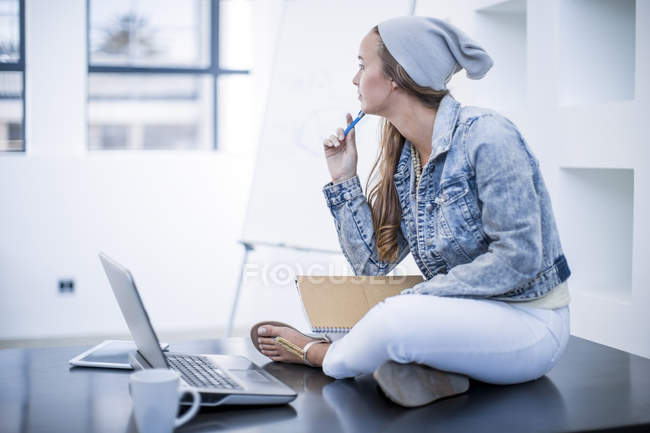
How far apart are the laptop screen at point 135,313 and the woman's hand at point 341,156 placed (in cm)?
55

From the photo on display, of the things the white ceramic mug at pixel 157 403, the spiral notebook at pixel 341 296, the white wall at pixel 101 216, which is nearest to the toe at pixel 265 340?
the spiral notebook at pixel 341 296

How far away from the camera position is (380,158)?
5.40 feet

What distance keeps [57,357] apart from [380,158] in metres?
0.84

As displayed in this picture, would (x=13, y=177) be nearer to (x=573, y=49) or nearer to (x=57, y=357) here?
(x=57, y=357)

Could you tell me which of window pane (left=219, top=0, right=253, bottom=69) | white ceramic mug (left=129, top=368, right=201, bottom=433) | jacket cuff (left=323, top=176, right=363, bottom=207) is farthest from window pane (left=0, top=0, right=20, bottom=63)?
white ceramic mug (left=129, top=368, right=201, bottom=433)

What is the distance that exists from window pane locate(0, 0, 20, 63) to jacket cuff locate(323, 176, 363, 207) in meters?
2.99

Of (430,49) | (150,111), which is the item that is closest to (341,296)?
(430,49)

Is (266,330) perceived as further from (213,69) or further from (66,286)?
(213,69)

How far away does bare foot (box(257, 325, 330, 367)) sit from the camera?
57.9 inches

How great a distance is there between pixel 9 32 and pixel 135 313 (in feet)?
10.8

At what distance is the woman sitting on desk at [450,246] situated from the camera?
1257 mm

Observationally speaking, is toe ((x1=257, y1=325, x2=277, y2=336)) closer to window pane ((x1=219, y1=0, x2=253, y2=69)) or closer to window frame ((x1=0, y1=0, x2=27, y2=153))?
window frame ((x1=0, y1=0, x2=27, y2=153))

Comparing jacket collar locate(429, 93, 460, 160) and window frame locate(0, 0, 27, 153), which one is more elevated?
window frame locate(0, 0, 27, 153)

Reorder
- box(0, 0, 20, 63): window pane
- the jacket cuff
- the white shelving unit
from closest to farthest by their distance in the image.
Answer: the jacket cuff
the white shelving unit
box(0, 0, 20, 63): window pane
